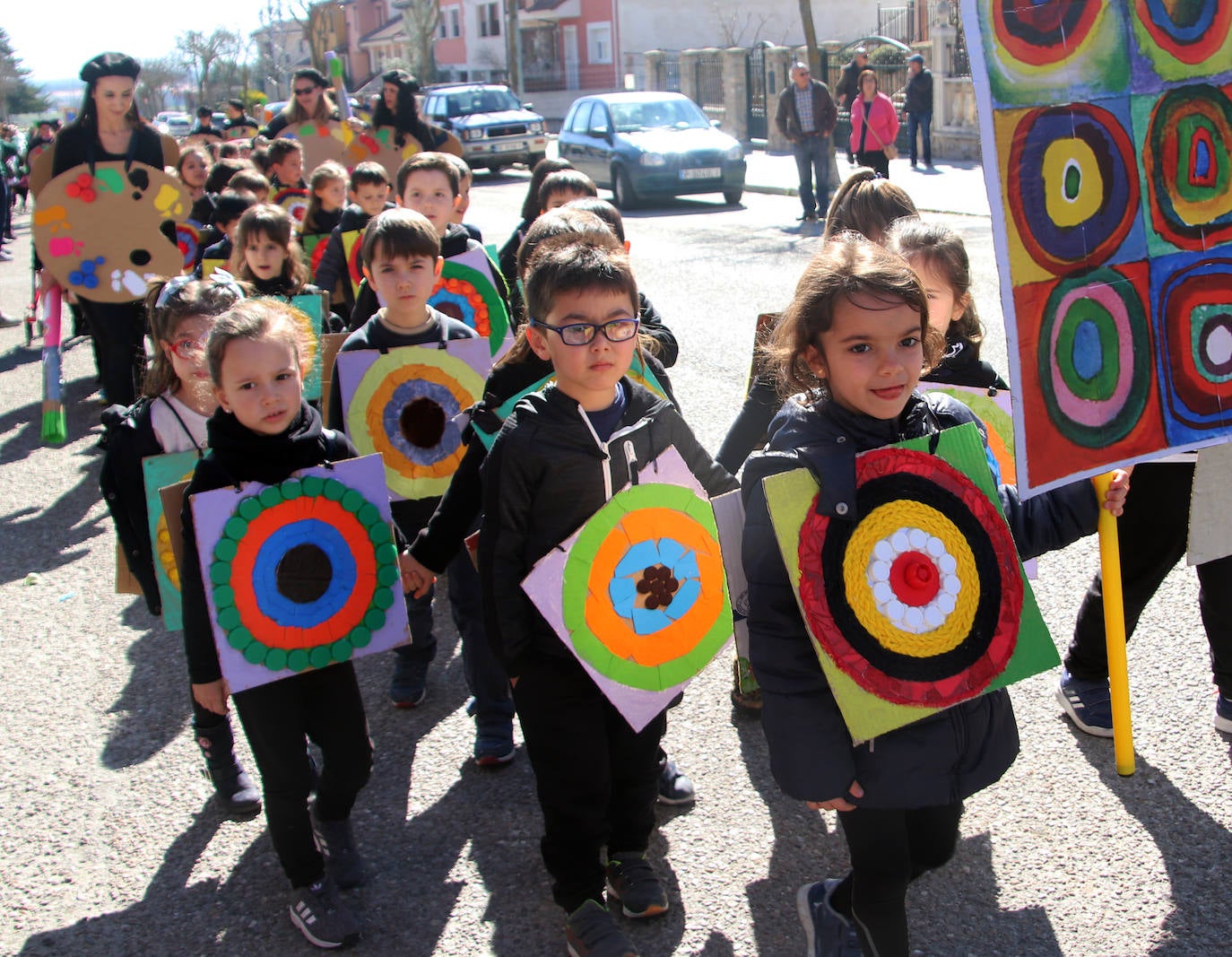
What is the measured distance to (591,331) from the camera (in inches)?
107

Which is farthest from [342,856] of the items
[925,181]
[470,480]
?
[925,181]

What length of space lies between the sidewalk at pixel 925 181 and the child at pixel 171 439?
38.6 ft

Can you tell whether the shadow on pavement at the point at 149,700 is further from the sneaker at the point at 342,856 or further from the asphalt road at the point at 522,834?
the sneaker at the point at 342,856

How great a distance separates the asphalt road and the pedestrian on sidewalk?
37.5 ft

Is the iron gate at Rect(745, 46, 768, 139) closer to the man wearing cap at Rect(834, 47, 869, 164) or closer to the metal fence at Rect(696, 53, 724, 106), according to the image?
the metal fence at Rect(696, 53, 724, 106)

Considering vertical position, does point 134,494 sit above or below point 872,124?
below

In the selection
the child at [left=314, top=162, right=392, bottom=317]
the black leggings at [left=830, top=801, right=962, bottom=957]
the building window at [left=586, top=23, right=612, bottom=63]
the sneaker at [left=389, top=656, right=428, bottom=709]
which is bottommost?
the sneaker at [left=389, top=656, right=428, bottom=709]

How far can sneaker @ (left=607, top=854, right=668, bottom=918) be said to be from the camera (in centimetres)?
296

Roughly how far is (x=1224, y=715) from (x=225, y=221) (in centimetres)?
552

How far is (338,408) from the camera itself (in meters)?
3.95

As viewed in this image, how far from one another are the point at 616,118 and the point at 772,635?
1760 cm

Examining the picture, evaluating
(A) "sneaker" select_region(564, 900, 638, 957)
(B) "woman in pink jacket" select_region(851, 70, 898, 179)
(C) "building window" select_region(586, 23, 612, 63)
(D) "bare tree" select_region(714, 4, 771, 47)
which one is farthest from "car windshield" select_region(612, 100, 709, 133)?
(C) "building window" select_region(586, 23, 612, 63)

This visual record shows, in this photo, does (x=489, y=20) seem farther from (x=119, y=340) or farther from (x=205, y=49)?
(x=119, y=340)

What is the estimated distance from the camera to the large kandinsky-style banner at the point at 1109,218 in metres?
2.30
